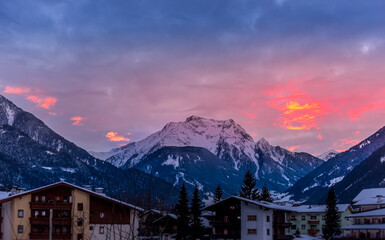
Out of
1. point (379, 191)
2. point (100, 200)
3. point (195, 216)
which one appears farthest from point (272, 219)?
point (379, 191)

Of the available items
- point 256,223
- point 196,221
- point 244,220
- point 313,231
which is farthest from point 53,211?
point 313,231

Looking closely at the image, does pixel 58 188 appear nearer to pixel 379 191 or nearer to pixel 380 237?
pixel 380 237

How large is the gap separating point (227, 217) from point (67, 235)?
36078 millimetres

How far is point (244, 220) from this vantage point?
11069 cm

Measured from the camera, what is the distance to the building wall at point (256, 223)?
109m

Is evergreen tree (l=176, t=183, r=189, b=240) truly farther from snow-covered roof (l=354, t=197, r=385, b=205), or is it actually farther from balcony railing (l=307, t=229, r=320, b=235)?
snow-covered roof (l=354, t=197, r=385, b=205)

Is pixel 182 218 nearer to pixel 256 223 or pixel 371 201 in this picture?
pixel 256 223

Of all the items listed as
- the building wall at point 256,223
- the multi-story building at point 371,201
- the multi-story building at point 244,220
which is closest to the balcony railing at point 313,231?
the multi-story building at point 371,201

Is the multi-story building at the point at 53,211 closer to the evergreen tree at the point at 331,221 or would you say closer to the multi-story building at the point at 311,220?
the evergreen tree at the point at 331,221

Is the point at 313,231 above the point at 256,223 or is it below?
below

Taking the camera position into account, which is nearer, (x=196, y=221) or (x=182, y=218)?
(x=182, y=218)

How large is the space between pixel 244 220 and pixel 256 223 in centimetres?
257

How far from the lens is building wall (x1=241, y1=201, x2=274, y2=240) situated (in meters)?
109

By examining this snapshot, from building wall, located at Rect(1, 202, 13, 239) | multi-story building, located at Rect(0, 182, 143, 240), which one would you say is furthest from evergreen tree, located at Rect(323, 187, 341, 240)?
building wall, located at Rect(1, 202, 13, 239)
